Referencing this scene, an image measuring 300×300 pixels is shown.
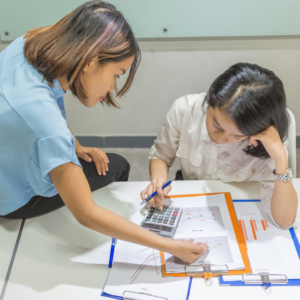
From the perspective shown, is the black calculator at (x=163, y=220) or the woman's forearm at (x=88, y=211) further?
the black calculator at (x=163, y=220)

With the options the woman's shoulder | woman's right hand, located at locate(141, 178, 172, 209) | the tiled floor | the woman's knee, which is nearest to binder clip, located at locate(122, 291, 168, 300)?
woman's right hand, located at locate(141, 178, 172, 209)

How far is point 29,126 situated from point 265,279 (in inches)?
26.3

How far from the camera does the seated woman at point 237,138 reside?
855mm

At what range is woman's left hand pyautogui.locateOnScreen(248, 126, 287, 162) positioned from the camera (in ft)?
2.96

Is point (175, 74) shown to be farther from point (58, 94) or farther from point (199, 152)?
point (58, 94)

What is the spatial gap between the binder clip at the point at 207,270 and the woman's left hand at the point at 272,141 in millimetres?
372

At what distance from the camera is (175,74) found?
1966 mm

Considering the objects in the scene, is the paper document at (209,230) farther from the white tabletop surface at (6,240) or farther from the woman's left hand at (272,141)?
the white tabletop surface at (6,240)

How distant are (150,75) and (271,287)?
1.53 m

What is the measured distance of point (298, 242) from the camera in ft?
2.75

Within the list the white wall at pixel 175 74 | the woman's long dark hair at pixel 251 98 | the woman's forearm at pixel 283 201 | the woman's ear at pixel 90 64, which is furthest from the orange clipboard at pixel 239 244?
the white wall at pixel 175 74

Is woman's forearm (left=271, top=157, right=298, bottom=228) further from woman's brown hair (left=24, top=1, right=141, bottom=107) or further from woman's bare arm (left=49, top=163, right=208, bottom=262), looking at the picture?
woman's brown hair (left=24, top=1, right=141, bottom=107)

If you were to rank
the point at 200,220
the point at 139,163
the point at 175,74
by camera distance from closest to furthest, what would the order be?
the point at 200,220 < the point at 175,74 < the point at 139,163

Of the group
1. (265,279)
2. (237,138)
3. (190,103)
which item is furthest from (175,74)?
(265,279)
